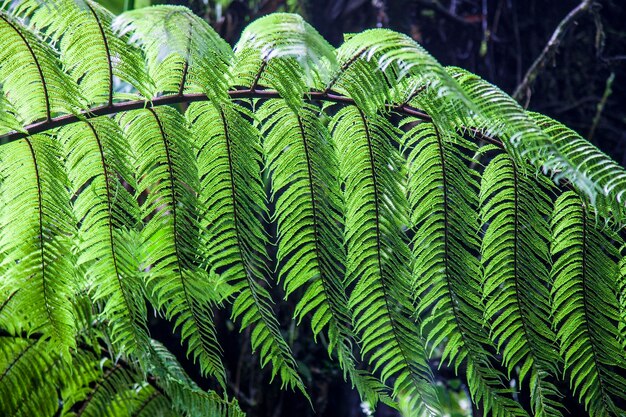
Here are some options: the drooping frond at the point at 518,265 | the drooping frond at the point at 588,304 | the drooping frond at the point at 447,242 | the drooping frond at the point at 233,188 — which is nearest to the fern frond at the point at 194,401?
the drooping frond at the point at 233,188

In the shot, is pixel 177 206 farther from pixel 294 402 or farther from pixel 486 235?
pixel 294 402

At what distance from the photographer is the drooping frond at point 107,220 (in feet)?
3.91

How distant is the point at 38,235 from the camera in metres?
1.15

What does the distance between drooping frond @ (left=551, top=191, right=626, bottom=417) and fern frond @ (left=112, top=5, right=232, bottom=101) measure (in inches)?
31.3

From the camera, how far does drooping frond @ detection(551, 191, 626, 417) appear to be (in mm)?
1274

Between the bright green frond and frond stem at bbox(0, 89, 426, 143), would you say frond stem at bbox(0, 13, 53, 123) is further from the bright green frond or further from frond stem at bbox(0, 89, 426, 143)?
the bright green frond

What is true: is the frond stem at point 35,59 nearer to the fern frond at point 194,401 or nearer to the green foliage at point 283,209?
the green foliage at point 283,209

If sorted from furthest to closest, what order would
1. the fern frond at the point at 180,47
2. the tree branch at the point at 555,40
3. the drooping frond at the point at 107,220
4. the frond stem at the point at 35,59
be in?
1. the tree branch at the point at 555,40
2. the drooping frond at the point at 107,220
3. the frond stem at the point at 35,59
4. the fern frond at the point at 180,47

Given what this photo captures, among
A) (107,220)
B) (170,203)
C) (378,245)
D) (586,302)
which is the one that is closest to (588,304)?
(586,302)

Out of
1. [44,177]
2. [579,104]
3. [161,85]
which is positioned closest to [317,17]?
[579,104]

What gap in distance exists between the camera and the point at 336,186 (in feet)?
4.17

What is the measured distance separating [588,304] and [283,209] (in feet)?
2.27

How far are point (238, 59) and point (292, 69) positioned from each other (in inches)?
5.2

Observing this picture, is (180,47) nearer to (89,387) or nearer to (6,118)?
(6,118)
